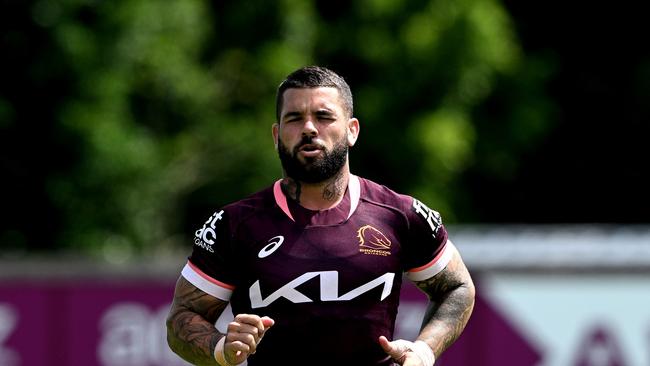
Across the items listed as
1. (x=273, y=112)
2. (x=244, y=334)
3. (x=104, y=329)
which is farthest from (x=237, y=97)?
(x=244, y=334)

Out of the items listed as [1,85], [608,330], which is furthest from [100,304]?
[1,85]

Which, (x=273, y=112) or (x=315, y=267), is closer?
(x=315, y=267)

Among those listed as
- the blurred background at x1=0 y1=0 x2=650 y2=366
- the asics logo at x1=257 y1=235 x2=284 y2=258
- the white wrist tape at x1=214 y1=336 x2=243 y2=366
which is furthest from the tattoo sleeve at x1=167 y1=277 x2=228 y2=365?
the blurred background at x1=0 y1=0 x2=650 y2=366

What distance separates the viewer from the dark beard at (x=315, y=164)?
6.42 meters

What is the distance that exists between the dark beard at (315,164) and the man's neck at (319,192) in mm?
46

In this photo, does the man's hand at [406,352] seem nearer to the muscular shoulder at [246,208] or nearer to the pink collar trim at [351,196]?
the pink collar trim at [351,196]

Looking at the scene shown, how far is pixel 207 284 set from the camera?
6484 millimetres

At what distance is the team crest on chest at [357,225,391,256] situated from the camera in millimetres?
6422

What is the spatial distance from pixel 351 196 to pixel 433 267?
1.61ft

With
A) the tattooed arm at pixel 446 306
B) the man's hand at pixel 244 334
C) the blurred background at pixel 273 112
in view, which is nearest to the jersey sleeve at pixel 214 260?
the man's hand at pixel 244 334

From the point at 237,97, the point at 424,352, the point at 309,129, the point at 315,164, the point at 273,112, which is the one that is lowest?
the point at 424,352

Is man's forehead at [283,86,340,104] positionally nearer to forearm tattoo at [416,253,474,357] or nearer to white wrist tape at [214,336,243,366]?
forearm tattoo at [416,253,474,357]

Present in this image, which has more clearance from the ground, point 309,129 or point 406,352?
point 309,129

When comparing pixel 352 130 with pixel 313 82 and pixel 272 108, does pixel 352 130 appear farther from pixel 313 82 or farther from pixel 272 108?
pixel 272 108
